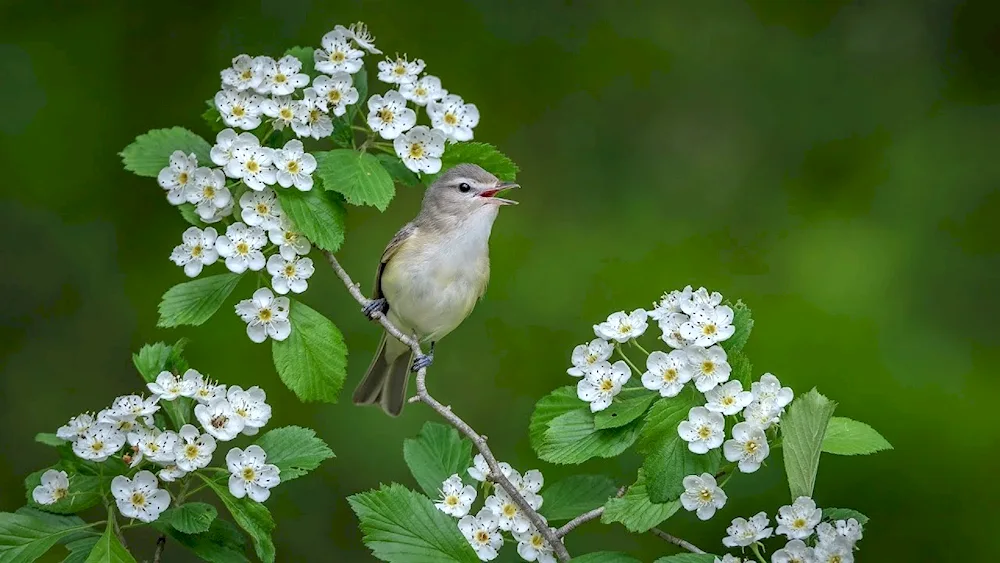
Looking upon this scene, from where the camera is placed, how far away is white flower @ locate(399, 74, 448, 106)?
258 cm

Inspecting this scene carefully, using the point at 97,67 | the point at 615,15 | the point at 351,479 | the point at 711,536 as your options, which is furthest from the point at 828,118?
the point at 97,67

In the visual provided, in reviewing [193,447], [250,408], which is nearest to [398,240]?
[250,408]

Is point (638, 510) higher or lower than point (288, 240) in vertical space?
lower

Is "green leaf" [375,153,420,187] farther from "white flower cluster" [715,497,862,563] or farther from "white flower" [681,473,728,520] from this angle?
"white flower cluster" [715,497,862,563]

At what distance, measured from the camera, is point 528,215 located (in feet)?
17.0

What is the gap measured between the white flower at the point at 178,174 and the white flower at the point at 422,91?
0.47m

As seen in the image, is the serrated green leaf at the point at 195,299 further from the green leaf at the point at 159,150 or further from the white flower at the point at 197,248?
the green leaf at the point at 159,150

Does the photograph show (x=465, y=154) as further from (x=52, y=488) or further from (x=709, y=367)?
(x=52, y=488)

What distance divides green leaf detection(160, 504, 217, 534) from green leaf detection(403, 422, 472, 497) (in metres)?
0.40

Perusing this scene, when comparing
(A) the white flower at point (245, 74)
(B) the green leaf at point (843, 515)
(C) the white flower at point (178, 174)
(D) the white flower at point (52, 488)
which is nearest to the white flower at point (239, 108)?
(A) the white flower at point (245, 74)

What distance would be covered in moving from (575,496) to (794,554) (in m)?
0.55

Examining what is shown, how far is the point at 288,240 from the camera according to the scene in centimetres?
243

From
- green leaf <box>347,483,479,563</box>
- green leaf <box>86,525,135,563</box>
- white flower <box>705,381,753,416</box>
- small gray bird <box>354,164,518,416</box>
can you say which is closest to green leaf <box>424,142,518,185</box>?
small gray bird <box>354,164,518,416</box>

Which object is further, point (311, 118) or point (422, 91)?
point (422, 91)
